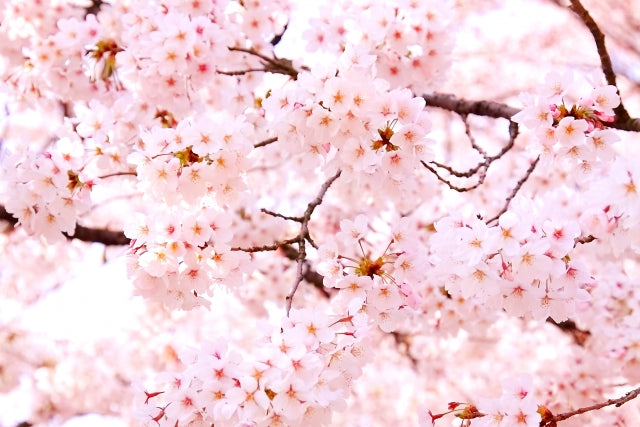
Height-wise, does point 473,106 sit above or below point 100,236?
above

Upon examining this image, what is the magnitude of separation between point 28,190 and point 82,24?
1.11m

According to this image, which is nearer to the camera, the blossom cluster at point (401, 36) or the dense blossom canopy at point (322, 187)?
the dense blossom canopy at point (322, 187)

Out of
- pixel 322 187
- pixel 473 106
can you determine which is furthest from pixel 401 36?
pixel 322 187

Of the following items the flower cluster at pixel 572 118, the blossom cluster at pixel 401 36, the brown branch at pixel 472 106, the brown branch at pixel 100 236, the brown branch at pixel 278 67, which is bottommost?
the brown branch at pixel 100 236

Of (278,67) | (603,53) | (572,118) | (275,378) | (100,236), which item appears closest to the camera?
(275,378)

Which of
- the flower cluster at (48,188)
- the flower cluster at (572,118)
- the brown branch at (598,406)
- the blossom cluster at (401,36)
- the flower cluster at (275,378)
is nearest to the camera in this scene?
the flower cluster at (275,378)

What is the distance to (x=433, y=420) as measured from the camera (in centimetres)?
222

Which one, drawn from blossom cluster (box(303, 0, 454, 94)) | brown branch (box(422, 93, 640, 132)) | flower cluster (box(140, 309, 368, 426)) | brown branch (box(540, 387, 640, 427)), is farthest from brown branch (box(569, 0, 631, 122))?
→ flower cluster (box(140, 309, 368, 426))

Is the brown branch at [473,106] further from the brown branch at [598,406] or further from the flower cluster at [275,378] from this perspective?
the flower cluster at [275,378]

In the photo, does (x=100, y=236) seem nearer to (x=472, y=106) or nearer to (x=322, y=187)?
(x=322, y=187)

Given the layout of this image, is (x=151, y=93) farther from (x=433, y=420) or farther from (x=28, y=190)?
(x=433, y=420)

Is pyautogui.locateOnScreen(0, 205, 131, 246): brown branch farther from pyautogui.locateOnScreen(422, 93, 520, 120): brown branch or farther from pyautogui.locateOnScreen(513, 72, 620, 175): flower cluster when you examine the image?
pyautogui.locateOnScreen(513, 72, 620, 175): flower cluster

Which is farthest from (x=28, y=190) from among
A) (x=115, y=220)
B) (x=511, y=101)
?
(x=511, y=101)

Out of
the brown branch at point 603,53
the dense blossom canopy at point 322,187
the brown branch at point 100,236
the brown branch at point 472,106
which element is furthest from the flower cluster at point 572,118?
the brown branch at point 100,236
